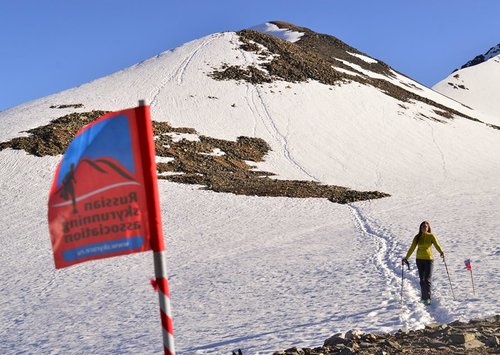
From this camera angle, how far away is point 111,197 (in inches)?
241

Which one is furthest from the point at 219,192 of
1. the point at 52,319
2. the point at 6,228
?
the point at 52,319

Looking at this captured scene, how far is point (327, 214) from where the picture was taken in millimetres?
34156

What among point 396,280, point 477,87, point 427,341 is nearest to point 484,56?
point 477,87

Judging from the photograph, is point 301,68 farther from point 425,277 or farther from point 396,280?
point 425,277

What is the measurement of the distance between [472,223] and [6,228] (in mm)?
23121

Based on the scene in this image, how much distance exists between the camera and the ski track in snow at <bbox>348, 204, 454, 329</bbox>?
Answer: 12.6 m

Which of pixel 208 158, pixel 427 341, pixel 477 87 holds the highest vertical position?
pixel 477 87

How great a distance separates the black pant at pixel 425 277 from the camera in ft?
46.1

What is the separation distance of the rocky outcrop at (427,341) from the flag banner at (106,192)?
4922 millimetres

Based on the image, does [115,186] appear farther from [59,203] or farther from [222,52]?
[222,52]

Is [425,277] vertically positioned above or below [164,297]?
below

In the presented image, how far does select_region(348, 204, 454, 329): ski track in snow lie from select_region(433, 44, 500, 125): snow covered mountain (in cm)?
9429

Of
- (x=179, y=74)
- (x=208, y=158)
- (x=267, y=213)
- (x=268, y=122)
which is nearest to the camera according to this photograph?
(x=267, y=213)

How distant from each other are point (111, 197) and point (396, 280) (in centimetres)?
1230
